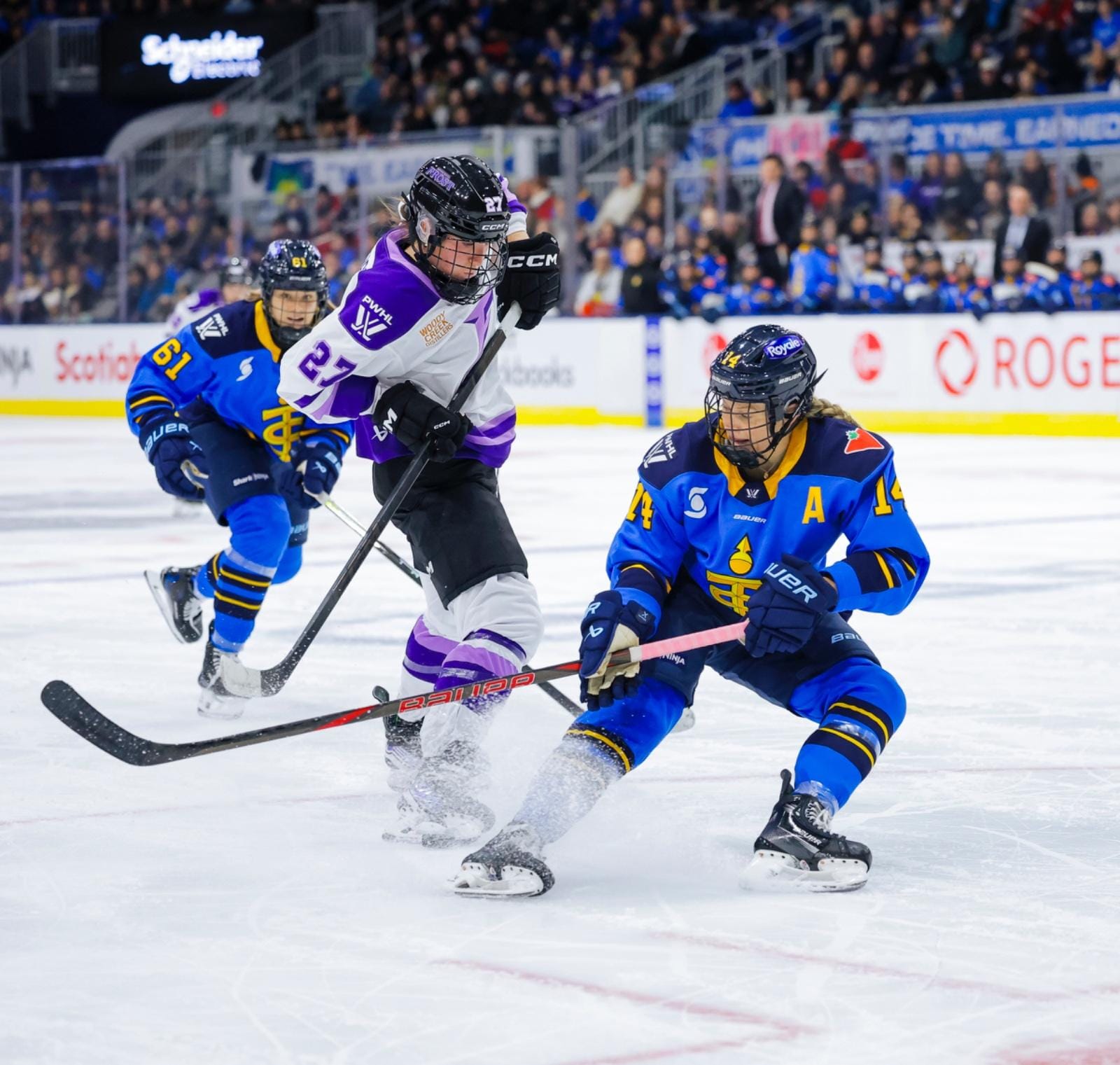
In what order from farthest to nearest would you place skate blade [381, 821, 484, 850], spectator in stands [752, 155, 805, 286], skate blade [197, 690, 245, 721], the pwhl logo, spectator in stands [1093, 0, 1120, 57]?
the pwhl logo < spectator in stands [1093, 0, 1120, 57] < spectator in stands [752, 155, 805, 286] < skate blade [197, 690, 245, 721] < skate blade [381, 821, 484, 850]

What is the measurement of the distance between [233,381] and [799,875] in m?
2.32

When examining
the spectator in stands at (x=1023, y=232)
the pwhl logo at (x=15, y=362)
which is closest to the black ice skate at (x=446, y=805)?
the spectator in stands at (x=1023, y=232)

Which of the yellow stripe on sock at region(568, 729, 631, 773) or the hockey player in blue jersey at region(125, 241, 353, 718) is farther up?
the hockey player in blue jersey at region(125, 241, 353, 718)

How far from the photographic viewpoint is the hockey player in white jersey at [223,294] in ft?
27.7

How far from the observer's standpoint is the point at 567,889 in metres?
2.90

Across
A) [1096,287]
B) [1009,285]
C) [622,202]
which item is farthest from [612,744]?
[622,202]

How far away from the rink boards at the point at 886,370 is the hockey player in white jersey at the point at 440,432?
6863 millimetres

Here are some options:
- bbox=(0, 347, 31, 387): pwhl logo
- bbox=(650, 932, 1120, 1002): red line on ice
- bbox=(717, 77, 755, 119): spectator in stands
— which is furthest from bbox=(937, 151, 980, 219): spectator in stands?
bbox=(650, 932, 1120, 1002): red line on ice

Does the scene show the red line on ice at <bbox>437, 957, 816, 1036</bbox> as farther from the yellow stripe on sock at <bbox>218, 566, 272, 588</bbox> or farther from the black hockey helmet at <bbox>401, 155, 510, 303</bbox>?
the yellow stripe on sock at <bbox>218, 566, 272, 588</bbox>

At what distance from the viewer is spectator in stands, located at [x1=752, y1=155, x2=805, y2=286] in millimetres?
13055

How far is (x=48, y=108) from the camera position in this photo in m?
22.6

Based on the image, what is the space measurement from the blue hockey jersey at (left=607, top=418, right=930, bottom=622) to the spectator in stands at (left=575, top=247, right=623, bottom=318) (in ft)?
35.2

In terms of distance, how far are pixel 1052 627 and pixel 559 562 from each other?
2.03m

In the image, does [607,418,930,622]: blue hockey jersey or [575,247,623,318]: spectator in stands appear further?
[575,247,623,318]: spectator in stands
